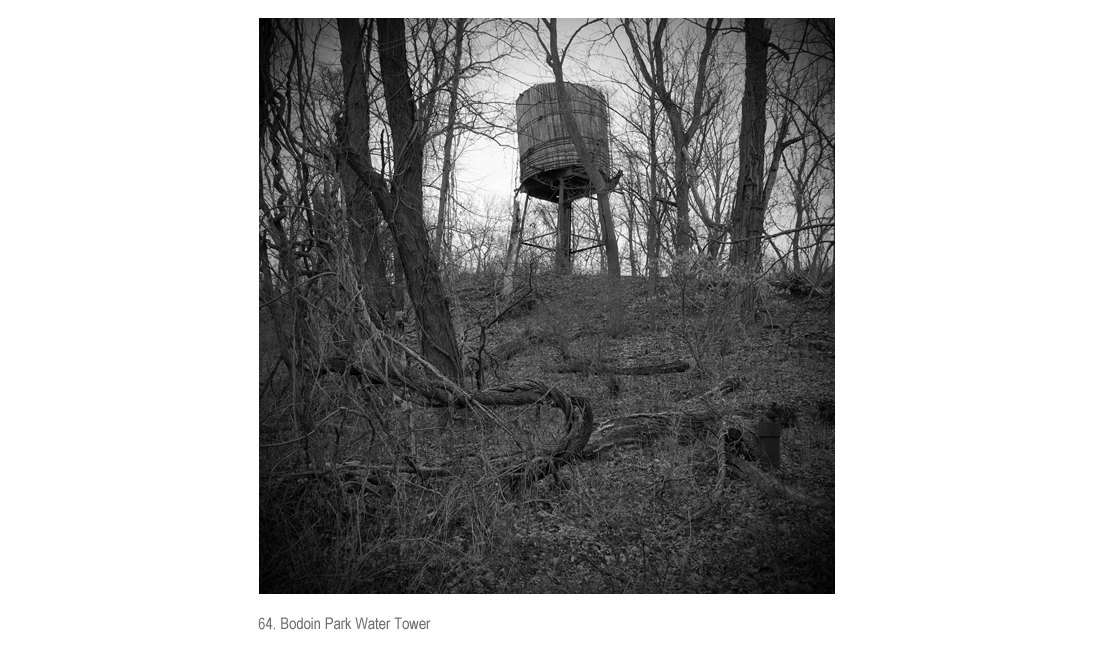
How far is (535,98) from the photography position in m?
2.73

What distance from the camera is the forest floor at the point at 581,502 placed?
1829mm

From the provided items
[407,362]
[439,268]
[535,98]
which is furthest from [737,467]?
[535,98]

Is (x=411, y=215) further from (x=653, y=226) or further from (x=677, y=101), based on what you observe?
(x=677, y=101)

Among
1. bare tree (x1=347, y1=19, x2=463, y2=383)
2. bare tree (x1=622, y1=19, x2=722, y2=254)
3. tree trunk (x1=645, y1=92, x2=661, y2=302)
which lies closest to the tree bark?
bare tree (x1=622, y1=19, x2=722, y2=254)

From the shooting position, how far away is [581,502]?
7.15 ft

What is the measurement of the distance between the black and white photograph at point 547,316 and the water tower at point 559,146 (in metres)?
0.02

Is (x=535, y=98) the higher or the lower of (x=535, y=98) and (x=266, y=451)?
the higher

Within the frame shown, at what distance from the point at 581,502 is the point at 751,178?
2.05 metres

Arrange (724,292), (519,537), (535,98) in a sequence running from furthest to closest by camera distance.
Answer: (535,98) < (724,292) < (519,537)

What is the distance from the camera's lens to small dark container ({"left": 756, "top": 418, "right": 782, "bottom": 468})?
87.4 inches

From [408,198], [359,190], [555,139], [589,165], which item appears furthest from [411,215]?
[589,165]

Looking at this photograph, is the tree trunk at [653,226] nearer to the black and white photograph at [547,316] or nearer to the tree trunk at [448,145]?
the black and white photograph at [547,316]
